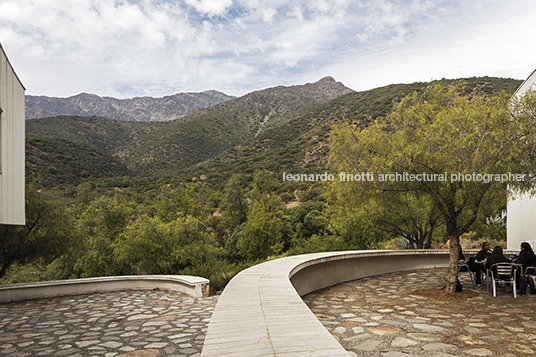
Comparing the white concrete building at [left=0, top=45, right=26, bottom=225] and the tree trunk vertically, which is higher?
the white concrete building at [left=0, top=45, right=26, bottom=225]

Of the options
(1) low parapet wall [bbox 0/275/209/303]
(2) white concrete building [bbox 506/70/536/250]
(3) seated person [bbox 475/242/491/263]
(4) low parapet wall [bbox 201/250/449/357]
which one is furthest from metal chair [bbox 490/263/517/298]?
(1) low parapet wall [bbox 0/275/209/303]

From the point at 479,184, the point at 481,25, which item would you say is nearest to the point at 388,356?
the point at 479,184

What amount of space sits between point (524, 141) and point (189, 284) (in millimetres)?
7878

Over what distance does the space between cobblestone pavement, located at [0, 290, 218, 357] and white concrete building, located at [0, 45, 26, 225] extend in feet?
7.34

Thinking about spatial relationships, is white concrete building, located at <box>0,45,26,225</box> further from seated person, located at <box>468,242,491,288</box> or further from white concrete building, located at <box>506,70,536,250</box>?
white concrete building, located at <box>506,70,536,250</box>

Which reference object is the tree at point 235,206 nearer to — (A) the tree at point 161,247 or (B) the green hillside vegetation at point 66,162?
(A) the tree at point 161,247

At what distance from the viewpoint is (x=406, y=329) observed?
4.90m

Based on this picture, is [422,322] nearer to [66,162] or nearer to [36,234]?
[36,234]

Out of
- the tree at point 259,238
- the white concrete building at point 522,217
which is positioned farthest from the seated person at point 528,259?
the tree at point 259,238

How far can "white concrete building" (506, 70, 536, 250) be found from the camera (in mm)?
11945

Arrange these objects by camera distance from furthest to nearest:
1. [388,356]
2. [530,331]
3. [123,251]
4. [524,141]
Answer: [123,251] < [524,141] < [530,331] < [388,356]

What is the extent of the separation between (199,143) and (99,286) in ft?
201

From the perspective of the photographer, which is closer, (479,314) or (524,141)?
(479,314)

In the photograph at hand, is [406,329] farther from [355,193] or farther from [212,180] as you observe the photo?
[212,180]
